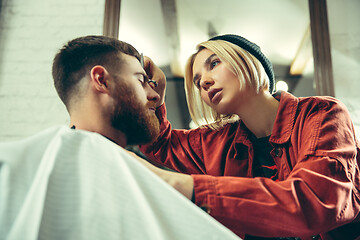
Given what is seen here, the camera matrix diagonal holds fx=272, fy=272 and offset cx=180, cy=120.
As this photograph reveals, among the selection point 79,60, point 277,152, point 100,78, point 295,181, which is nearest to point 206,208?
point 295,181

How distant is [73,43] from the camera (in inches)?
43.6

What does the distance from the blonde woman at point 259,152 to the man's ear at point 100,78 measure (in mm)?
366

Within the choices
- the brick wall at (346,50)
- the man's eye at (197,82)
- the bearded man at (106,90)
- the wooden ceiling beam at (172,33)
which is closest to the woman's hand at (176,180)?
the bearded man at (106,90)

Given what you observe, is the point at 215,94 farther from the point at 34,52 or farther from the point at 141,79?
the point at 34,52

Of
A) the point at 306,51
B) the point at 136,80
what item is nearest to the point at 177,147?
the point at 136,80

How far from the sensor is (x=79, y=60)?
1072 millimetres

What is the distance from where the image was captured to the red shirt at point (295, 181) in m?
0.74

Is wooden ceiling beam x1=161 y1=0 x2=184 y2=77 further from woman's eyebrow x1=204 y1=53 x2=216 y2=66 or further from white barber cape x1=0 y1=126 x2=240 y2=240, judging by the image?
white barber cape x1=0 y1=126 x2=240 y2=240

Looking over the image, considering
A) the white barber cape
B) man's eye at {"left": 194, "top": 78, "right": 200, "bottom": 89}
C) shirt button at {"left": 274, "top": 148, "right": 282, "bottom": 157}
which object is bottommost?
shirt button at {"left": 274, "top": 148, "right": 282, "bottom": 157}

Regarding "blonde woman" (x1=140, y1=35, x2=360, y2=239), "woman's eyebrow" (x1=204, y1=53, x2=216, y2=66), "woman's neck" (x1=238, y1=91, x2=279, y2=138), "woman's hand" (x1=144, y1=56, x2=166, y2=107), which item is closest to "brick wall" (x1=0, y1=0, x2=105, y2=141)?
"woman's hand" (x1=144, y1=56, x2=166, y2=107)

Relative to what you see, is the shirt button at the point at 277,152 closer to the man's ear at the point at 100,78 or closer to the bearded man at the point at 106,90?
the bearded man at the point at 106,90

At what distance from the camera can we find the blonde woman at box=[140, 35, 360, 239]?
745 millimetres

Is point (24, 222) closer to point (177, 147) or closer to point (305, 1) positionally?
point (177, 147)

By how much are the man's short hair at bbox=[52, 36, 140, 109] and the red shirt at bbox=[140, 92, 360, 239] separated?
2.00 feet
